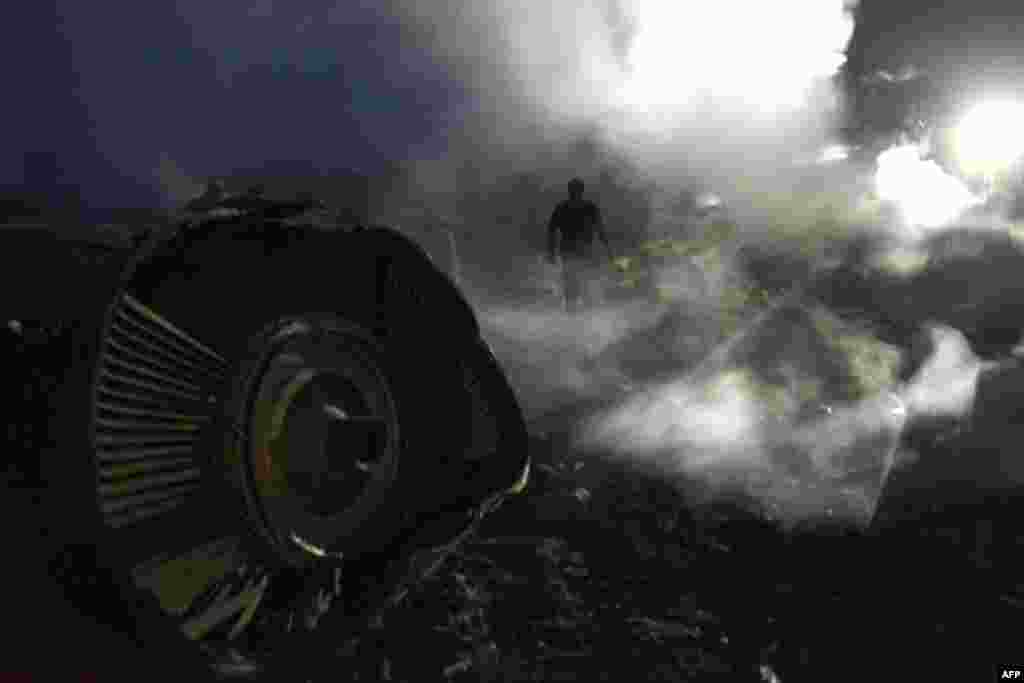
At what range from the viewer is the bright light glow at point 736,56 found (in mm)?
24781

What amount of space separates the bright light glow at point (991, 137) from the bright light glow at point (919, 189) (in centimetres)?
50

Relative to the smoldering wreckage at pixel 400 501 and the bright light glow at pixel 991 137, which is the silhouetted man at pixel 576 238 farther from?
the bright light glow at pixel 991 137

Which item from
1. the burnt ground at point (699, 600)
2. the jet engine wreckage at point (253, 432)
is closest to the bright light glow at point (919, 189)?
the burnt ground at point (699, 600)

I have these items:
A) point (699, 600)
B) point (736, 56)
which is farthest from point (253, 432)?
point (736, 56)

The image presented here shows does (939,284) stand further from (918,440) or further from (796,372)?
(918,440)

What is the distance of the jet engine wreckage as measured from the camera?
184 cm

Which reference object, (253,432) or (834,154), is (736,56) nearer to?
(834,154)

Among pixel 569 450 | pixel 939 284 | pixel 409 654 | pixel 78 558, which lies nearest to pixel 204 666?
pixel 78 558

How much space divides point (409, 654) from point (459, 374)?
1.32 meters

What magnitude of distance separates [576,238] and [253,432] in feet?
29.1

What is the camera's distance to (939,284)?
1021 centimetres

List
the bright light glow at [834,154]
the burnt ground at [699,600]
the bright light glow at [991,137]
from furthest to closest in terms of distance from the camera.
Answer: the bright light glow at [834,154], the bright light glow at [991,137], the burnt ground at [699,600]

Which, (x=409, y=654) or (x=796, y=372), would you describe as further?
(x=796, y=372)

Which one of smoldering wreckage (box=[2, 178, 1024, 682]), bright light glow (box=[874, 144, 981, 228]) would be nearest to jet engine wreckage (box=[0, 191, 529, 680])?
smoldering wreckage (box=[2, 178, 1024, 682])
